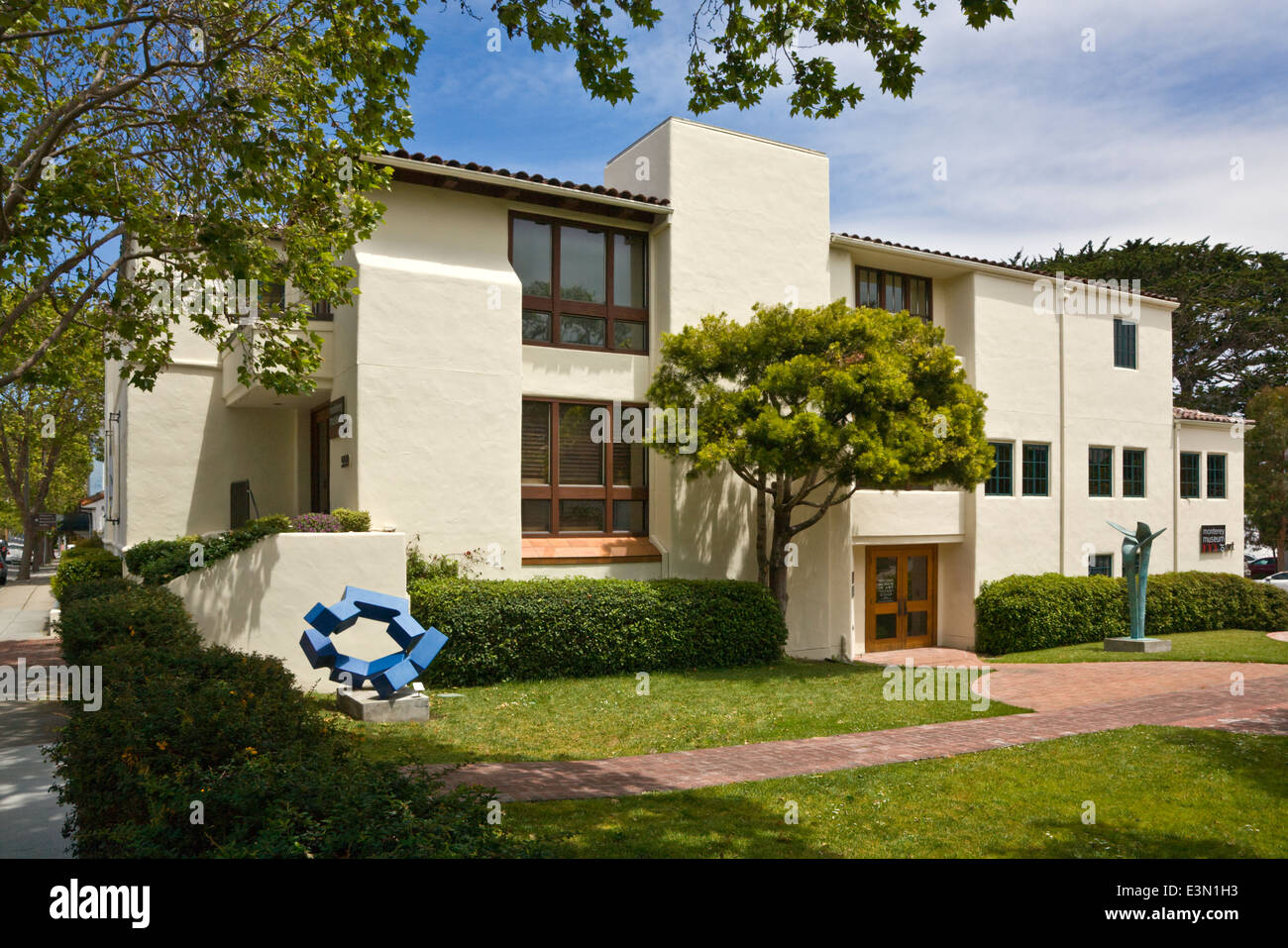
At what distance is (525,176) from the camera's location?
1512cm

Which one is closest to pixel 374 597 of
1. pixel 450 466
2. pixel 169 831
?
pixel 450 466

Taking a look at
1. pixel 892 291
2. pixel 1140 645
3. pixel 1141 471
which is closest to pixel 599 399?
pixel 892 291

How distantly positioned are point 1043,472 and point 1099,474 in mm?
2292

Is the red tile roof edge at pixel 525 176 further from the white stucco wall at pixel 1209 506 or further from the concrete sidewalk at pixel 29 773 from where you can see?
the white stucco wall at pixel 1209 506

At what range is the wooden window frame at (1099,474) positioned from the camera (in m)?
23.0

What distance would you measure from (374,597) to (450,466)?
3763 mm

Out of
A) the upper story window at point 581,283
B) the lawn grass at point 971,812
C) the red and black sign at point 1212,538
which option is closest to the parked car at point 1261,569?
the red and black sign at point 1212,538

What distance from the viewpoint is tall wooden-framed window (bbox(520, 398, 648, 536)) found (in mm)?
15594

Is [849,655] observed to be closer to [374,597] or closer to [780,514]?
[780,514]

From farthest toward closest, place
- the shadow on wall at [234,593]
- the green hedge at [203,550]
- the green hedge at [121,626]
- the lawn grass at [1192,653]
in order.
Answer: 1. the lawn grass at [1192,653]
2. the green hedge at [203,550]
3. the shadow on wall at [234,593]
4. the green hedge at [121,626]

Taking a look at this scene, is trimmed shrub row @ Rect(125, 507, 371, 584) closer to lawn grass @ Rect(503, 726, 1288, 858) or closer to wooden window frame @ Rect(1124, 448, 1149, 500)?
lawn grass @ Rect(503, 726, 1288, 858)

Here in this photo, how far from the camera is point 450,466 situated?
14.3 metres

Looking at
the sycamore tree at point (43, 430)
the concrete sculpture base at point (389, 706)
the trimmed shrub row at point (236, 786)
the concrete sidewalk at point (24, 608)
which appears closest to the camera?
the trimmed shrub row at point (236, 786)

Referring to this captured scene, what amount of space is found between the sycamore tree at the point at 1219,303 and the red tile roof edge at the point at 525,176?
35.0 metres
